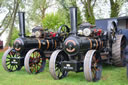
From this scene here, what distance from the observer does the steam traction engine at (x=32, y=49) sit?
19.4 feet

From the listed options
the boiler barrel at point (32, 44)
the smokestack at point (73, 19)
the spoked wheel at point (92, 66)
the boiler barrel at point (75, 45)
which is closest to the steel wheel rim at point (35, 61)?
the boiler barrel at point (32, 44)

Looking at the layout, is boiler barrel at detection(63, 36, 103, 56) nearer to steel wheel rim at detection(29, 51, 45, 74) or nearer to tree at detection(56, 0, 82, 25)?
steel wheel rim at detection(29, 51, 45, 74)

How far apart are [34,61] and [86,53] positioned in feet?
6.26

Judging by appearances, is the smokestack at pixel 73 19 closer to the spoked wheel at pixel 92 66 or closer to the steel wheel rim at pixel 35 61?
the spoked wheel at pixel 92 66

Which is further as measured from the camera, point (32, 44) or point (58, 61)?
point (32, 44)

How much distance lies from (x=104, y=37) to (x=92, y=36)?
65 cm

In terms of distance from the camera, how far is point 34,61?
5875 mm

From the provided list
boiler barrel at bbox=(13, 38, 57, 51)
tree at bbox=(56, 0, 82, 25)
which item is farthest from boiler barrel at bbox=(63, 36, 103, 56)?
tree at bbox=(56, 0, 82, 25)

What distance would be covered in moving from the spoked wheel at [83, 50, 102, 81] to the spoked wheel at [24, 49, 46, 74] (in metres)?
1.90

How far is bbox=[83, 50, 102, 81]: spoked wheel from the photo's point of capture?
4379mm

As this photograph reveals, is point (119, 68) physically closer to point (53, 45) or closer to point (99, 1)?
point (53, 45)

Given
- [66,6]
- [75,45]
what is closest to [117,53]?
[75,45]

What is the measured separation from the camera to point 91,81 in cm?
450

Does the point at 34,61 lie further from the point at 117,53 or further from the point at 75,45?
the point at 117,53
